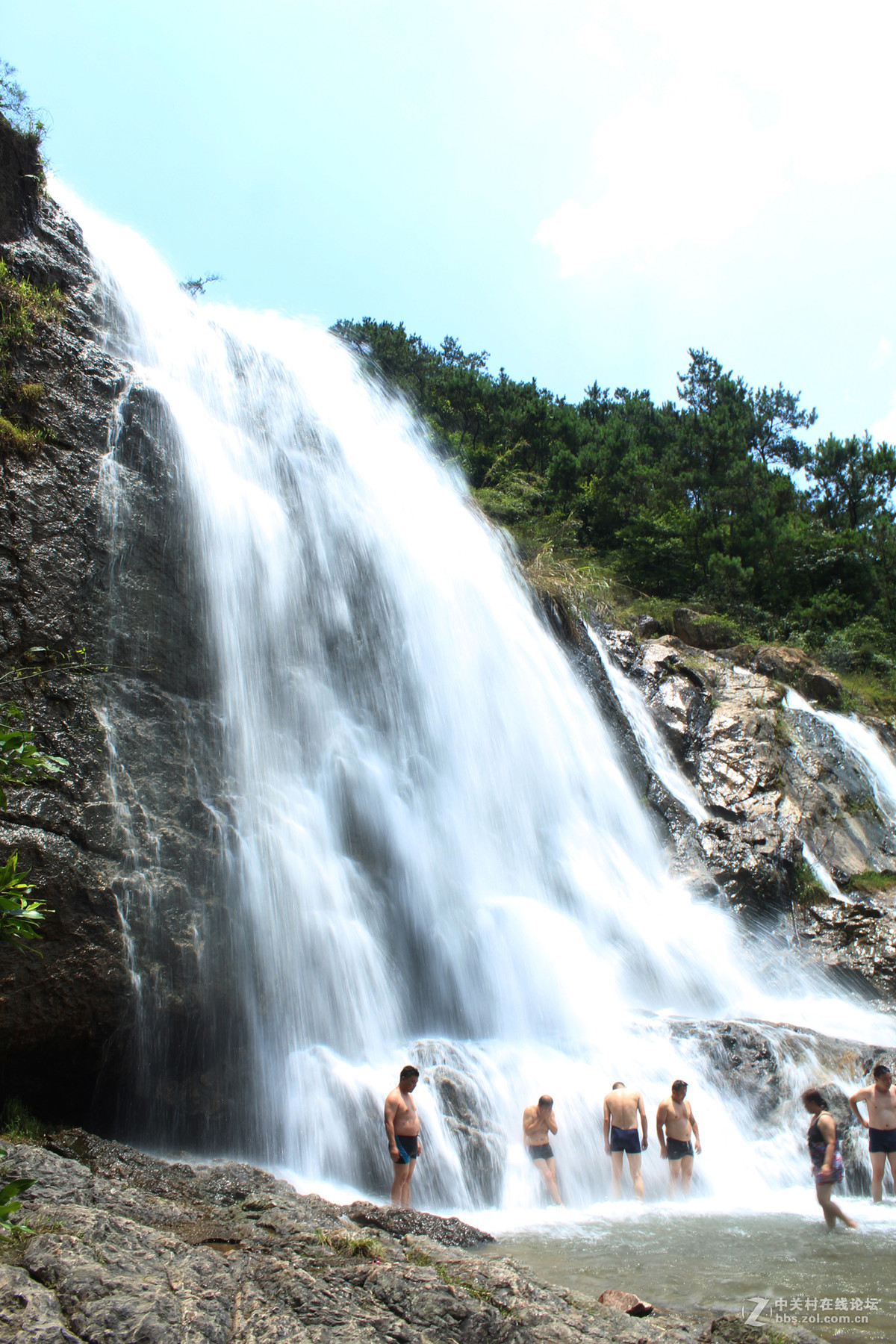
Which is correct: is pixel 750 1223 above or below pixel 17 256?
below

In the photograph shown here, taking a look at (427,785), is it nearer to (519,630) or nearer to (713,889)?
(519,630)

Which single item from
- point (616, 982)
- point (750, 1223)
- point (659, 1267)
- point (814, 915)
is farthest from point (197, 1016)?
point (814, 915)

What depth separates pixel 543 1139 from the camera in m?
7.58

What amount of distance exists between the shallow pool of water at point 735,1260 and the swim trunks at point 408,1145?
0.89 metres

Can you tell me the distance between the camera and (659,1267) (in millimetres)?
5691

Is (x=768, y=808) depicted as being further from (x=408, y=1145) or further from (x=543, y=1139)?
(x=408, y=1145)

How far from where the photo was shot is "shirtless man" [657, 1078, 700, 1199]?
26.0 feet

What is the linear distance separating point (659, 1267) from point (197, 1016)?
14.4 feet

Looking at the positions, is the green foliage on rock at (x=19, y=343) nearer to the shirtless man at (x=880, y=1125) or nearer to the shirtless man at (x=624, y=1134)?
the shirtless man at (x=624, y=1134)

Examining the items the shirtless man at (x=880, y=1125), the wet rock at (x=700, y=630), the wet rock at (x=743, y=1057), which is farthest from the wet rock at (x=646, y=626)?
Answer: the shirtless man at (x=880, y=1125)

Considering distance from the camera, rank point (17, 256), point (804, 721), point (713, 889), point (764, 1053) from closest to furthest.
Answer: point (764, 1053), point (17, 256), point (713, 889), point (804, 721)

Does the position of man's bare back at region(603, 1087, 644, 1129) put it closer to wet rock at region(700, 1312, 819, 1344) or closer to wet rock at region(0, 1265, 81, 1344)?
wet rock at region(700, 1312, 819, 1344)

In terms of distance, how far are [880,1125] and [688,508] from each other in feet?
77.3

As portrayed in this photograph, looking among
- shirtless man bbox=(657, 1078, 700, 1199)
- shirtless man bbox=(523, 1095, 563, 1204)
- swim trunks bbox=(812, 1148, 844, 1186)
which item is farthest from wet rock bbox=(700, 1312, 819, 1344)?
shirtless man bbox=(657, 1078, 700, 1199)
